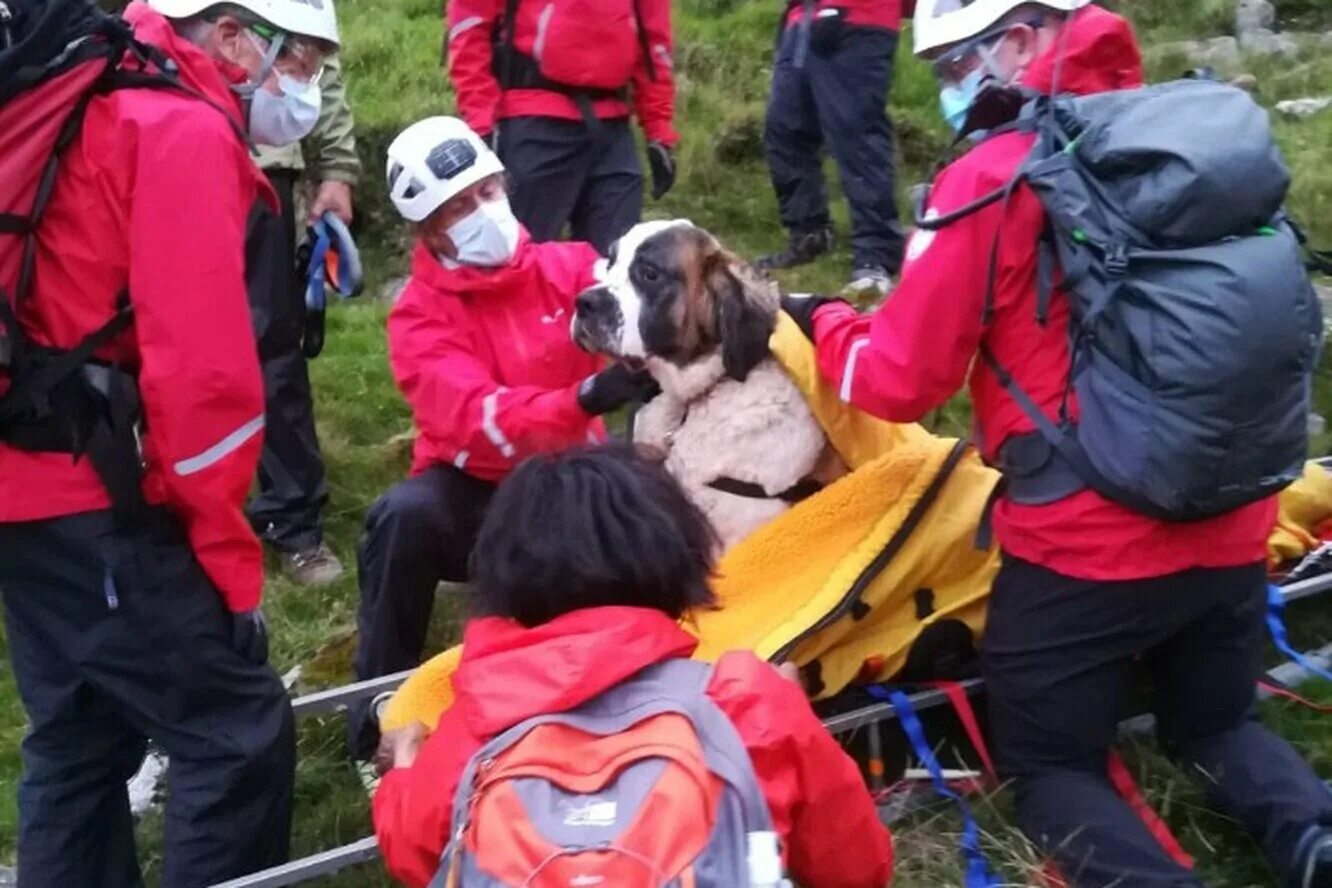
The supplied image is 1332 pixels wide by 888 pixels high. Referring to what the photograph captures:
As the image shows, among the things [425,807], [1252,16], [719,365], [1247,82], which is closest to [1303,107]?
[1247,82]

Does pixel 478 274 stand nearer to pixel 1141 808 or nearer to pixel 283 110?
pixel 283 110

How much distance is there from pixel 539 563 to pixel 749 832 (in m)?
0.59

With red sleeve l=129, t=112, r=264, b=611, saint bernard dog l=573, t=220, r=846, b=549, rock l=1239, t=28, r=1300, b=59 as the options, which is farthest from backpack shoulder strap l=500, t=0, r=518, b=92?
rock l=1239, t=28, r=1300, b=59

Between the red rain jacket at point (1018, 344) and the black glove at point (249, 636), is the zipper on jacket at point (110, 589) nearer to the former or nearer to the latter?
the black glove at point (249, 636)

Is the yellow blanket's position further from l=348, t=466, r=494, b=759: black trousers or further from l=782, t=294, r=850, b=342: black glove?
l=348, t=466, r=494, b=759: black trousers

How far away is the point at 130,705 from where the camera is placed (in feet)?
11.4

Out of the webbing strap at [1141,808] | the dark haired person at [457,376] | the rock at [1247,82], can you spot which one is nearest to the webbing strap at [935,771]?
the webbing strap at [1141,808]

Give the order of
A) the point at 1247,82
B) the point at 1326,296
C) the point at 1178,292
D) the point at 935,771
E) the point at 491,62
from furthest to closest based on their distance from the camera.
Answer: the point at 1247,82, the point at 1326,296, the point at 491,62, the point at 935,771, the point at 1178,292

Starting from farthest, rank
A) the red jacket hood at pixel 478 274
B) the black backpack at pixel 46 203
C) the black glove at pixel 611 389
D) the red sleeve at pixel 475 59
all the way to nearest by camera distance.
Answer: the red sleeve at pixel 475 59 → the red jacket hood at pixel 478 274 → the black glove at pixel 611 389 → the black backpack at pixel 46 203

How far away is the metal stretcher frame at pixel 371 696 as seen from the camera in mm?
3705

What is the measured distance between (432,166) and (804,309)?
122 cm

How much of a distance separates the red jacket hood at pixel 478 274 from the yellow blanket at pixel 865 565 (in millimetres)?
997

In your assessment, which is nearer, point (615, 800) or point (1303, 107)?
point (615, 800)

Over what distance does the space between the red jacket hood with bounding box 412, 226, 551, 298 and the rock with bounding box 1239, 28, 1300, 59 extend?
9016 millimetres
